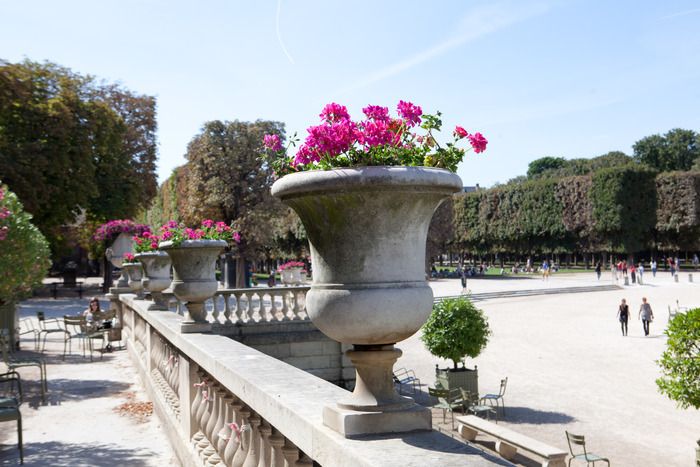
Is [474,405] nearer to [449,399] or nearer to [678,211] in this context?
[449,399]

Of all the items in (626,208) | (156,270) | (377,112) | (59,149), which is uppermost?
(59,149)

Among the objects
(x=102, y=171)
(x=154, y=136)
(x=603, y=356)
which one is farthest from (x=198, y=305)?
(x=154, y=136)

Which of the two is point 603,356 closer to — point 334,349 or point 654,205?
point 334,349

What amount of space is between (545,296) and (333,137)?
3849 centimetres

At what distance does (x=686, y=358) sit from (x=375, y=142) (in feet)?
22.8

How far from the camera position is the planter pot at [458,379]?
44.4 feet

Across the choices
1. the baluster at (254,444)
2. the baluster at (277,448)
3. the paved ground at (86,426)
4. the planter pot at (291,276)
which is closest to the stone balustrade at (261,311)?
the paved ground at (86,426)

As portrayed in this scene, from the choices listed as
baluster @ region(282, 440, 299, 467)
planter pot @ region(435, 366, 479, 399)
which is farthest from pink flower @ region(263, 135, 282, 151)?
planter pot @ region(435, 366, 479, 399)

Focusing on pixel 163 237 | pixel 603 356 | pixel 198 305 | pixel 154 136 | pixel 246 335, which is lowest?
pixel 603 356

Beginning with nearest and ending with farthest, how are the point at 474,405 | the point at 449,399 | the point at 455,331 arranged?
the point at 449,399
the point at 474,405
the point at 455,331

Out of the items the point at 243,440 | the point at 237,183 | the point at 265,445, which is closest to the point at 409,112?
the point at 265,445

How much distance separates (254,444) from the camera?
361cm

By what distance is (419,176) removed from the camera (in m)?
2.43

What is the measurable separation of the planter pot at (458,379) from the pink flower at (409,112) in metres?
11.5
